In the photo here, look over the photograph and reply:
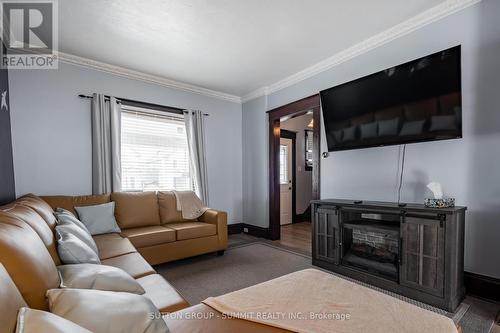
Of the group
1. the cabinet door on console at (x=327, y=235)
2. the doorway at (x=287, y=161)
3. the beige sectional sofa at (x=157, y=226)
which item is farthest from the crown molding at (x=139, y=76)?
the cabinet door on console at (x=327, y=235)

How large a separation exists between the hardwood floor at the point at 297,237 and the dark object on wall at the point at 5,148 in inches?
144

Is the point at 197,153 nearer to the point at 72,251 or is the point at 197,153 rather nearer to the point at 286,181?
the point at 286,181

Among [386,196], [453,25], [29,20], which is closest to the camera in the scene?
[453,25]

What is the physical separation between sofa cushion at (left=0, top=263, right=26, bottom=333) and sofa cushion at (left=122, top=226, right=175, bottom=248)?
7.58 feet

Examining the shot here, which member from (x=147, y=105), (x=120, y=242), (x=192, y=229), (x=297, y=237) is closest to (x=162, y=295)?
(x=120, y=242)

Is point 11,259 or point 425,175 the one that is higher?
point 425,175

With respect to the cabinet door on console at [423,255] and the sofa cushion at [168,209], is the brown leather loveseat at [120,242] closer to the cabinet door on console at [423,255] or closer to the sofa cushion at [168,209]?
the sofa cushion at [168,209]

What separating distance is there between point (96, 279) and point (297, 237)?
3.87 metres

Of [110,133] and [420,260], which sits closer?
[420,260]

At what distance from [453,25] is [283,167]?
377cm

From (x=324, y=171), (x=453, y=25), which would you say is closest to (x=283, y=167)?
(x=324, y=171)

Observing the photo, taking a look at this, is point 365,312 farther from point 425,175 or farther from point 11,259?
point 425,175

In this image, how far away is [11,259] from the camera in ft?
2.86

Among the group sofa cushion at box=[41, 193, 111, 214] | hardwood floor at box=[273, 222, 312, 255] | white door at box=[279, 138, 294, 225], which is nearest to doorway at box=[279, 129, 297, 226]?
white door at box=[279, 138, 294, 225]
